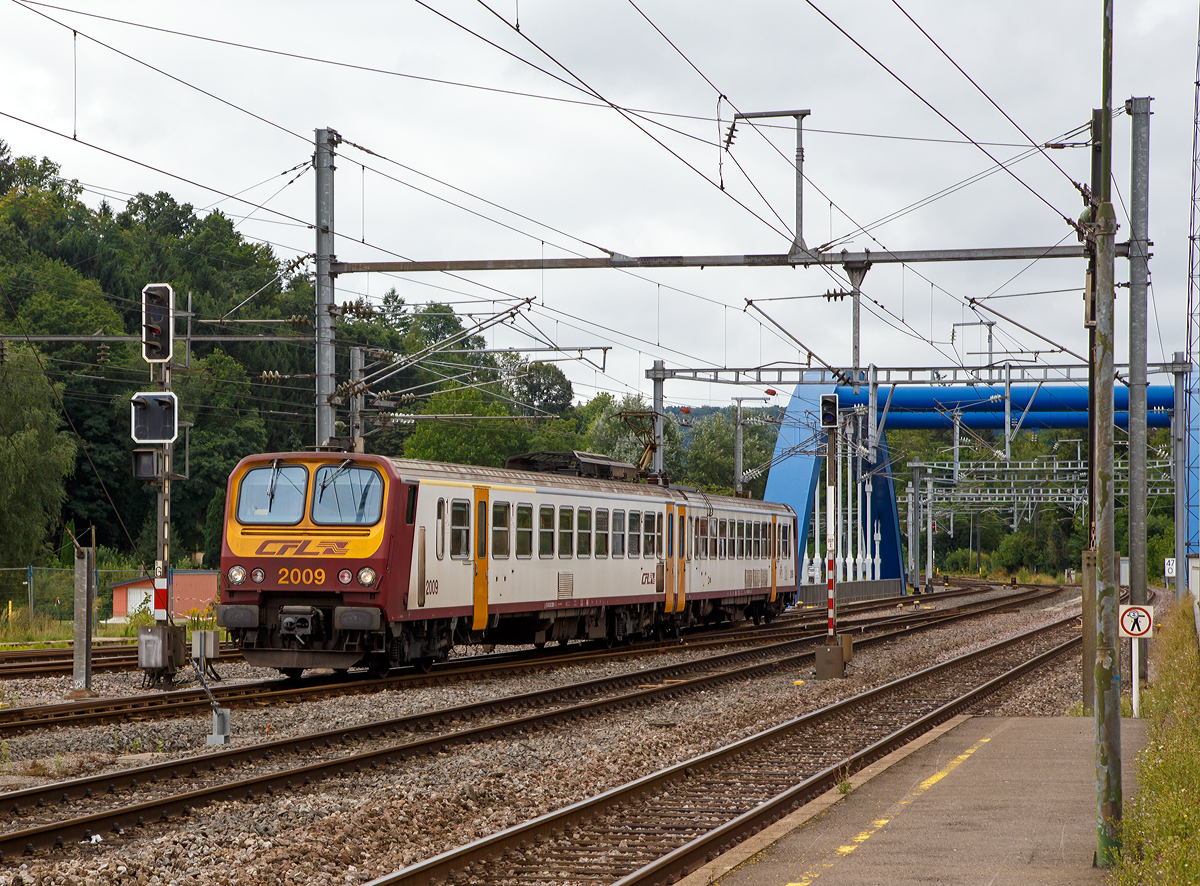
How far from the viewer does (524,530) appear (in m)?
21.2

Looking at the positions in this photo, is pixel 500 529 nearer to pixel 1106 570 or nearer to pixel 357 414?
pixel 357 414

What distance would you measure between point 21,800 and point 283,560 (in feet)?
25.8

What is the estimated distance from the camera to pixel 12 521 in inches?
1929

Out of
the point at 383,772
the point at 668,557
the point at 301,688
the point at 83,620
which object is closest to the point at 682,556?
the point at 668,557

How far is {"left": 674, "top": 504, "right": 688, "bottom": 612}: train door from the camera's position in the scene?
28.0m

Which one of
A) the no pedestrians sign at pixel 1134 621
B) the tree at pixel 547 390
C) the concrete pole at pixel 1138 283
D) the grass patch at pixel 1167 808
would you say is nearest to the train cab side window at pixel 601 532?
the concrete pole at pixel 1138 283

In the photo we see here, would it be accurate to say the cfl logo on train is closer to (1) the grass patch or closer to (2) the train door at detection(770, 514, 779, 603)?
(1) the grass patch

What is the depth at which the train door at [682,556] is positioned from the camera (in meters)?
28.0

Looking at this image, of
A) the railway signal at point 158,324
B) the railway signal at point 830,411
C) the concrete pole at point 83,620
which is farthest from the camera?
the railway signal at point 830,411

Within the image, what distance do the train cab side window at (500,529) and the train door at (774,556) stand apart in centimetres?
1594

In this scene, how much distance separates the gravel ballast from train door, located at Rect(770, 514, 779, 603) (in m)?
14.1

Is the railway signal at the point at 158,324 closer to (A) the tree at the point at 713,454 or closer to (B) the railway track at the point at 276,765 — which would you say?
(B) the railway track at the point at 276,765

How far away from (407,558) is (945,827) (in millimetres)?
10005

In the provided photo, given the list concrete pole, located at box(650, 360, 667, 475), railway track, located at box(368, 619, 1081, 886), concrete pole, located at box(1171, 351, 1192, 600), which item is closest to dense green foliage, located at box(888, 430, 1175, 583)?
concrete pole, located at box(1171, 351, 1192, 600)
